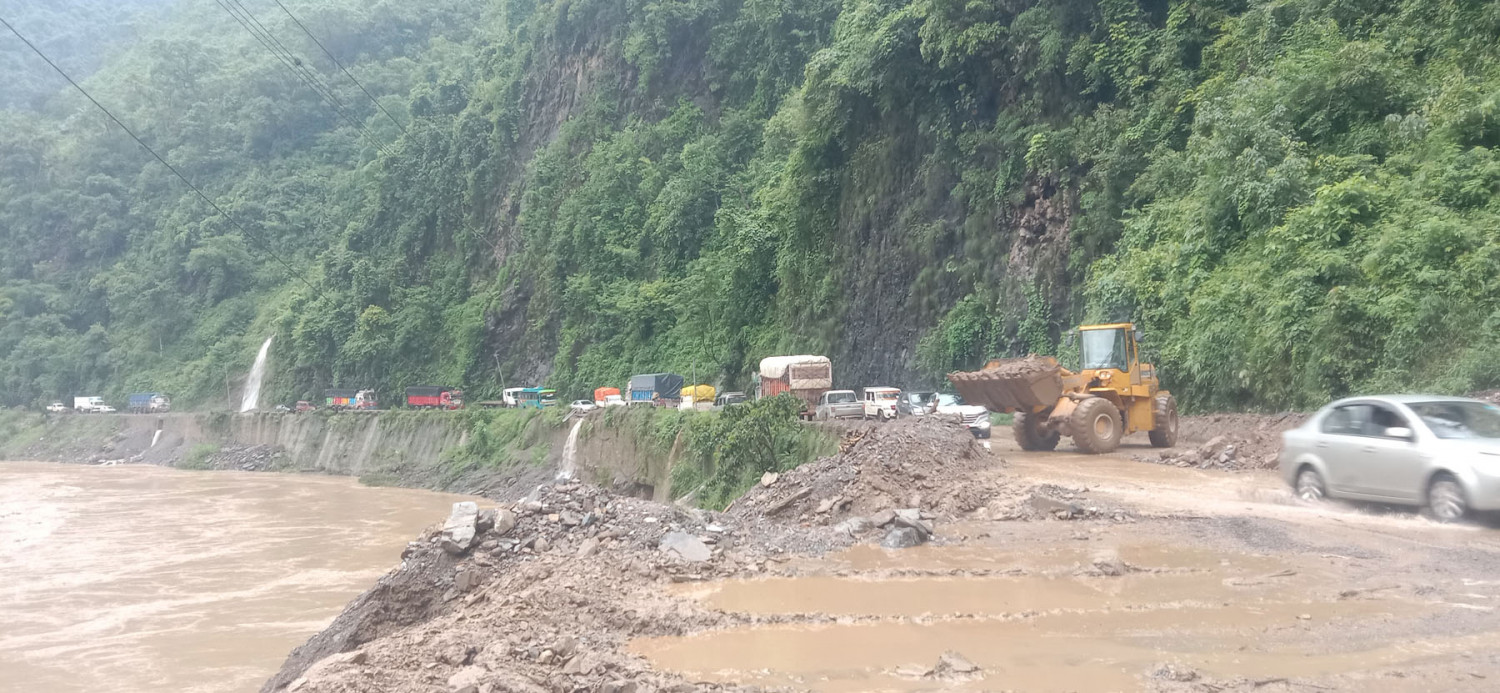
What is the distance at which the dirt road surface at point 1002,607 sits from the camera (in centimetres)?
637

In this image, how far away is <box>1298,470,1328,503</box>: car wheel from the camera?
11.3m

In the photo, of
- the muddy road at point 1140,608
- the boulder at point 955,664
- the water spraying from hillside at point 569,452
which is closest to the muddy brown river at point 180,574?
the water spraying from hillside at point 569,452

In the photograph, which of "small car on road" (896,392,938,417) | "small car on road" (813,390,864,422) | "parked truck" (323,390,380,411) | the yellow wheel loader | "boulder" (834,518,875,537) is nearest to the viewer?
"boulder" (834,518,875,537)

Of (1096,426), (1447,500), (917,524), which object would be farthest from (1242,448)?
(917,524)

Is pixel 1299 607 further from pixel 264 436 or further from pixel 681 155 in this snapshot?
pixel 264 436

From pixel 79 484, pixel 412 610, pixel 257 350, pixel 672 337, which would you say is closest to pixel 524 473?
pixel 672 337

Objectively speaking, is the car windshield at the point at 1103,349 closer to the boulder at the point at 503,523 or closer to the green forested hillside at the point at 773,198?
Answer: the green forested hillside at the point at 773,198

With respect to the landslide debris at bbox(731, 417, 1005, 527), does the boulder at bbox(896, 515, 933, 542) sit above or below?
below

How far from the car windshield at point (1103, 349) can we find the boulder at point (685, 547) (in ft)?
36.0

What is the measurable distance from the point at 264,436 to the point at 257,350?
47.1 ft

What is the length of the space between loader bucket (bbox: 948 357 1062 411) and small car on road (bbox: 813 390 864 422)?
906cm

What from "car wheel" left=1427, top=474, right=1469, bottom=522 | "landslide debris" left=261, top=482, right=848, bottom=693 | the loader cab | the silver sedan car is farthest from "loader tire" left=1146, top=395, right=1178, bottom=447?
"landslide debris" left=261, top=482, right=848, bottom=693

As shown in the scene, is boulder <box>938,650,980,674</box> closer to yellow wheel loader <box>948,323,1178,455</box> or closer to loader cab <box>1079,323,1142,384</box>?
yellow wheel loader <box>948,323,1178,455</box>

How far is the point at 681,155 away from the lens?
5169 cm
